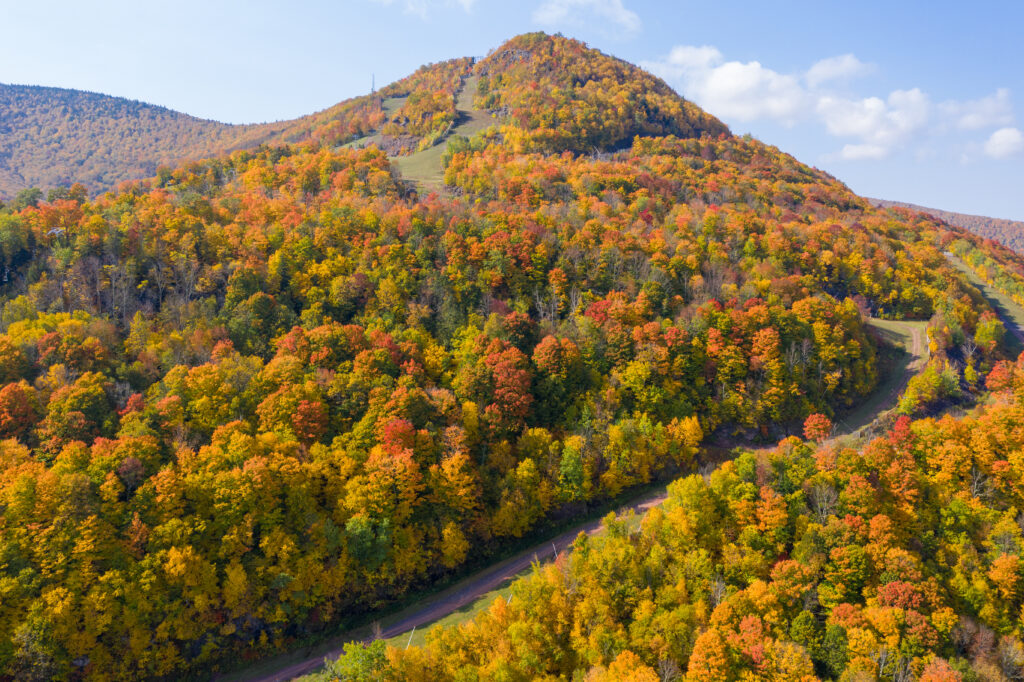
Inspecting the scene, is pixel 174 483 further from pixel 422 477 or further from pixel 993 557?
pixel 993 557

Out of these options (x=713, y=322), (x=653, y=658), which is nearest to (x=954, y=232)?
(x=713, y=322)

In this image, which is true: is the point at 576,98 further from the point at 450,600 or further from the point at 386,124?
the point at 450,600

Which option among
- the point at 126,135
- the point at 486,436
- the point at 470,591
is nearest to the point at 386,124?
the point at 126,135

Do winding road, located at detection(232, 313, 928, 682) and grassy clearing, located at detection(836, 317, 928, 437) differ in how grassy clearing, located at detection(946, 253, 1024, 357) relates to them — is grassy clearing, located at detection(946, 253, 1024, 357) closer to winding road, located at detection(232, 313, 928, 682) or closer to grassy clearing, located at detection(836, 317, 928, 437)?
grassy clearing, located at detection(836, 317, 928, 437)

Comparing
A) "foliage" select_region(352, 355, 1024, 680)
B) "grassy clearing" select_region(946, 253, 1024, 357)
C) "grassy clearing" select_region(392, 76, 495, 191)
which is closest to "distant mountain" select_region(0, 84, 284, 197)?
"grassy clearing" select_region(392, 76, 495, 191)

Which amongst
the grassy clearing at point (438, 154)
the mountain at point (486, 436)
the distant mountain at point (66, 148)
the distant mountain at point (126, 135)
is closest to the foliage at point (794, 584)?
the mountain at point (486, 436)
